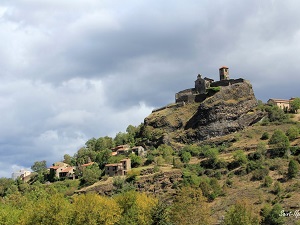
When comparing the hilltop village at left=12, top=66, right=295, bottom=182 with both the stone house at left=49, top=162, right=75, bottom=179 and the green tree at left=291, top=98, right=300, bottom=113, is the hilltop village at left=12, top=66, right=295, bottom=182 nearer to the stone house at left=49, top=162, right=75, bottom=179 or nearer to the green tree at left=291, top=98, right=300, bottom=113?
the stone house at left=49, top=162, right=75, bottom=179

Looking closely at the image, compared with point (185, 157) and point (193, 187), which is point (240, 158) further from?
point (193, 187)

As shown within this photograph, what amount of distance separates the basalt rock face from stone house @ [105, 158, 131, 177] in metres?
13.6

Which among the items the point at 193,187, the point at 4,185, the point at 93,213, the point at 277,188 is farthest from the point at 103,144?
the point at 93,213

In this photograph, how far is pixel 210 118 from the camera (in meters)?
120

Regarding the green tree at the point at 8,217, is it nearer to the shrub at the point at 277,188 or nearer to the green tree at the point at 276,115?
the shrub at the point at 277,188

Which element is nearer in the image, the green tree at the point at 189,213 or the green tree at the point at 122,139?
the green tree at the point at 189,213

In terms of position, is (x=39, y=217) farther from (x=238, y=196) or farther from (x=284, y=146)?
(x=284, y=146)

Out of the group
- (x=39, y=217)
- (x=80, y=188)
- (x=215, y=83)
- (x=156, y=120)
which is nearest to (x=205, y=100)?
(x=215, y=83)

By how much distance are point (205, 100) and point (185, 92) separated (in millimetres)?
11390

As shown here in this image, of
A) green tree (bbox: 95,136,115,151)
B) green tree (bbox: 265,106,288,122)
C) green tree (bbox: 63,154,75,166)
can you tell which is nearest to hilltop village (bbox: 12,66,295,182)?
green tree (bbox: 265,106,288,122)

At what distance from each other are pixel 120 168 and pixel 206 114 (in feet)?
87.7

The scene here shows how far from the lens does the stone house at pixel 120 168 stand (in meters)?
111

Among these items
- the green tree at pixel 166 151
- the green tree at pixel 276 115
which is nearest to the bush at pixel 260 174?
the green tree at pixel 166 151

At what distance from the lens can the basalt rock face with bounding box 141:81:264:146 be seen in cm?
11938
